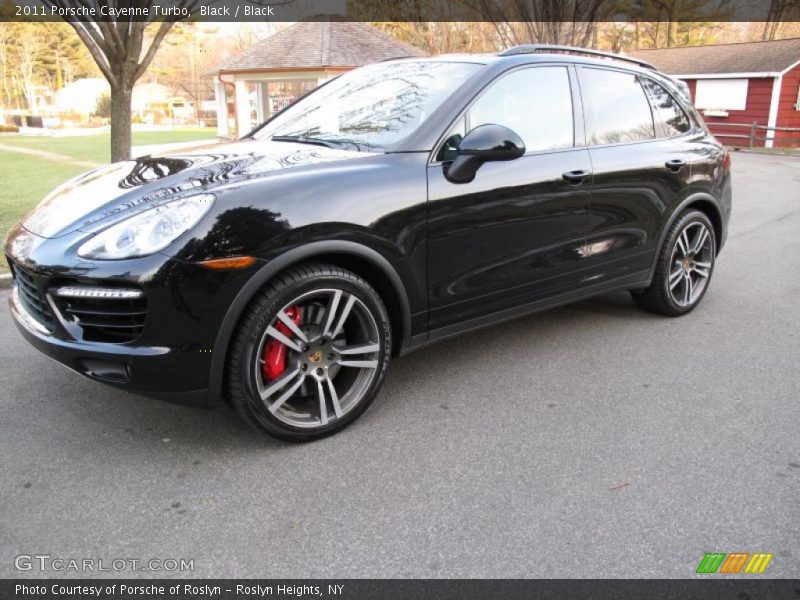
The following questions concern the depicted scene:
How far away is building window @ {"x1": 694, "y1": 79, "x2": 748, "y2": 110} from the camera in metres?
28.0

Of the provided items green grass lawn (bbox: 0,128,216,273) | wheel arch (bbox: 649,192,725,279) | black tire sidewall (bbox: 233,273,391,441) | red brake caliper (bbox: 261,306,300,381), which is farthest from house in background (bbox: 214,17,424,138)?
red brake caliper (bbox: 261,306,300,381)

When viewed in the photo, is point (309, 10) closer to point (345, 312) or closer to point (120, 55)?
point (120, 55)

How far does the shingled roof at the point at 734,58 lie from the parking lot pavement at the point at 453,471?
27.8 m

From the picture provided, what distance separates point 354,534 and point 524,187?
2.08 m

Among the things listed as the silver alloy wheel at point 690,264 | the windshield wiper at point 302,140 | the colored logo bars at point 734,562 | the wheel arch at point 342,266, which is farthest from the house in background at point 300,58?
the colored logo bars at point 734,562

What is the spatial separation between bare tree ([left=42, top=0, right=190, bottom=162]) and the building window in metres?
25.7

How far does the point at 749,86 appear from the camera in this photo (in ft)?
90.9

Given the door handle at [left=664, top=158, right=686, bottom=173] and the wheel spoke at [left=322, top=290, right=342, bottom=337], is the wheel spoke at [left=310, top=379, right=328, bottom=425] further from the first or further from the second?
the door handle at [left=664, top=158, right=686, bottom=173]

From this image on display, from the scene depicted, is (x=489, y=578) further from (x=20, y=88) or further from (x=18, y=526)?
(x=20, y=88)

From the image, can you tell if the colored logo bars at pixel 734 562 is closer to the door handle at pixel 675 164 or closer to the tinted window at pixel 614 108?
the tinted window at pixel 614 108

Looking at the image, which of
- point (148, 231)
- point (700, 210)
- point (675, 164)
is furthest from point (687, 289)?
point (148, 231)

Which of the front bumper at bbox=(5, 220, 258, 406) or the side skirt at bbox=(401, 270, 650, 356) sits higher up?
the front bumper at bbox=(5, 220, 258, 406)

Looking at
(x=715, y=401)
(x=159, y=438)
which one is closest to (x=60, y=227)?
(x=159, y=438)

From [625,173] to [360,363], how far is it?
2240 millimetres
